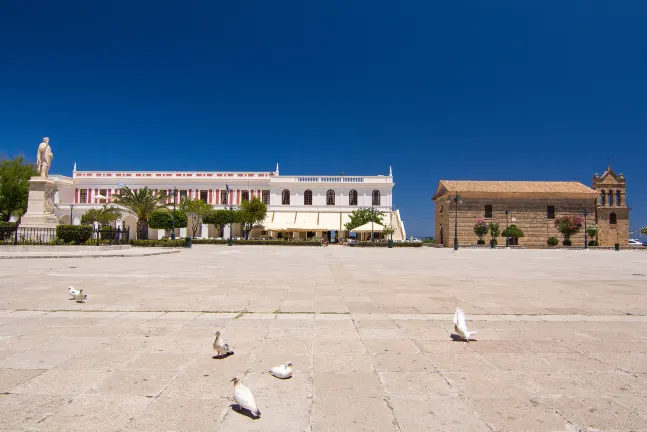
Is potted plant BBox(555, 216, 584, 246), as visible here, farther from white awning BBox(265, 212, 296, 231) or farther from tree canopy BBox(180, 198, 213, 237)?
tree canopy BBox(180, 198, 213, 237)

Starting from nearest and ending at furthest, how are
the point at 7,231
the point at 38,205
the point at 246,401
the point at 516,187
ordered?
the point at 246,401, the point at 7,231, the point at 38,205, the point at 516,187

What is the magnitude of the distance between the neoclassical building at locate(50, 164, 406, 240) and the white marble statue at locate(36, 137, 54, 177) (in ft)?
97.3

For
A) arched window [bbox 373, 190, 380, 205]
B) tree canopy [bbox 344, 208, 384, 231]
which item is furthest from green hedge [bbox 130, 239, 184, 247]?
arched window [bbox 373, 190, 380, 205]

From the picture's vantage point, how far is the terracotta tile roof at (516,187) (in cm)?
4884

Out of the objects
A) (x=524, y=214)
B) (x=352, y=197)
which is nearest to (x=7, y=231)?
(x=352, y=197)

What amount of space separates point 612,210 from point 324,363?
2415 inches

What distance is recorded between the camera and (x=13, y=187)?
3797 cm

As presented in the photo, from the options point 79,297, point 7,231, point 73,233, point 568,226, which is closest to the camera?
point 79,297

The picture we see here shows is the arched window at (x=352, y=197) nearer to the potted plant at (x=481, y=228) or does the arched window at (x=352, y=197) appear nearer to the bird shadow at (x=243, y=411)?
the potted plant at (x=481, y=228)

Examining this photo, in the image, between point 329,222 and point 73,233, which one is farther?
point 329,222

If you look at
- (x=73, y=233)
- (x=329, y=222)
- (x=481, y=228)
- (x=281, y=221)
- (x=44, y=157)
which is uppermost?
(x=44, y=157)

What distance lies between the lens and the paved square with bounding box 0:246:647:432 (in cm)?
286

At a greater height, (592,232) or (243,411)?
(592,232)

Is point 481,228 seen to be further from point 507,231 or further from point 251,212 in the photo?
point 251,212
